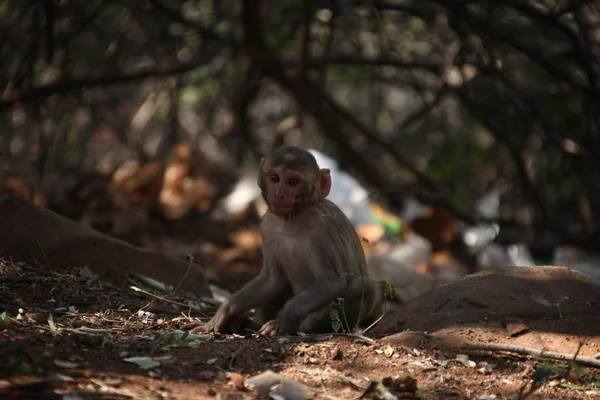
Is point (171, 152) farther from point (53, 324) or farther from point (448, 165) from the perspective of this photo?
point (53, 324)

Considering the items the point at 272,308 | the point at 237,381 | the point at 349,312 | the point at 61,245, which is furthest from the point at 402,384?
the point at 61,245

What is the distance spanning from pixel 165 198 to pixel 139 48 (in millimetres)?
1936

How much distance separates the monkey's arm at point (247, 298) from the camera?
5039 millimetres

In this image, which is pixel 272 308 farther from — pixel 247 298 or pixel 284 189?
pixel 284 189

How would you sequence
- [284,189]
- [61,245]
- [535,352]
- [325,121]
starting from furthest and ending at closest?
[325,121], [61,245], [284,189], [535,352]

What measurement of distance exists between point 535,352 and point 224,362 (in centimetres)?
150

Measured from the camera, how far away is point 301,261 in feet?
18.0

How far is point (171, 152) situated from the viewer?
466 inches

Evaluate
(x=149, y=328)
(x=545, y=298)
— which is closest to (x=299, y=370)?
(x=149, y=328)

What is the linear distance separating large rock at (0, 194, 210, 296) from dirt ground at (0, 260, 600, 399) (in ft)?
1.67

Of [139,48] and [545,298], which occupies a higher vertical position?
[139,48]

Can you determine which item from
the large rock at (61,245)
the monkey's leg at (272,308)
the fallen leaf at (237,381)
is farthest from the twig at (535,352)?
the large rock at (61,245)

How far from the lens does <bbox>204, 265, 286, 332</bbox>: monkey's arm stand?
198 inches

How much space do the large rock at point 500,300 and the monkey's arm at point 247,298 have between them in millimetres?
764
